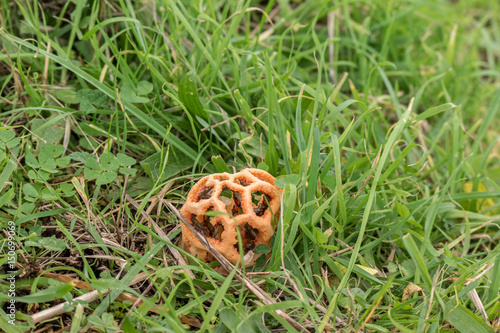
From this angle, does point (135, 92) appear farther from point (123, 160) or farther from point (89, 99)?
point (123, 160)

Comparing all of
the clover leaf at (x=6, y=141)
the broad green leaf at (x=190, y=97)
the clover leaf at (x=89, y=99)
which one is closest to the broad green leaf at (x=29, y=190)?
the clover leaf at (x=6, y=141)

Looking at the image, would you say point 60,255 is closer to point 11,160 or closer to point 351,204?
point 11,160

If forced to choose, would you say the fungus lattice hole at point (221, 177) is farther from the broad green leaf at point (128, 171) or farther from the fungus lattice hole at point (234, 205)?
the broad green leaf at point (128, 171)

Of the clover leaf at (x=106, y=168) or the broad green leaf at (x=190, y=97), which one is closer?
the clover leaf at (x=106, y=168)

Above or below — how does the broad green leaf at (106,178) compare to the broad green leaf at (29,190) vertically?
above

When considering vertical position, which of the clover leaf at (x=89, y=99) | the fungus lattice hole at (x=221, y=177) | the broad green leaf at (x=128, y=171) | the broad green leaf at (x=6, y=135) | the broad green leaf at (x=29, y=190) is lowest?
the broad green leaf at (x=29, y=190)

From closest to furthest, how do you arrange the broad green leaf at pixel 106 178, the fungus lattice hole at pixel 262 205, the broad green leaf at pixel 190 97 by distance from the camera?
the fungus lattice hole at pixel 262 205
the broad green leaf at pixel 106 178
the broad green leaf at pixel 190 97

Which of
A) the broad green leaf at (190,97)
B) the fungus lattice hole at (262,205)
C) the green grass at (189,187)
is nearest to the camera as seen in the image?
the green grass at (189,187)

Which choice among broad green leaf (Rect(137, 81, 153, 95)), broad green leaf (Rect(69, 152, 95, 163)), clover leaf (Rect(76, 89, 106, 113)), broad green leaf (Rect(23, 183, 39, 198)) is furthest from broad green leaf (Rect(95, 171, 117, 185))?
broad green leaf (Rect(137, 81, 153, 95))

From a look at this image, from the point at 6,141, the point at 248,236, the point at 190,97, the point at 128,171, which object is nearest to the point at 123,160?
the point at 128,171

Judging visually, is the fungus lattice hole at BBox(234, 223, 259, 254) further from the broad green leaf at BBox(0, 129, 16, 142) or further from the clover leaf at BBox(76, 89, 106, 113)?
the broad green leaf at BBox(0, 129, 16, 142)
